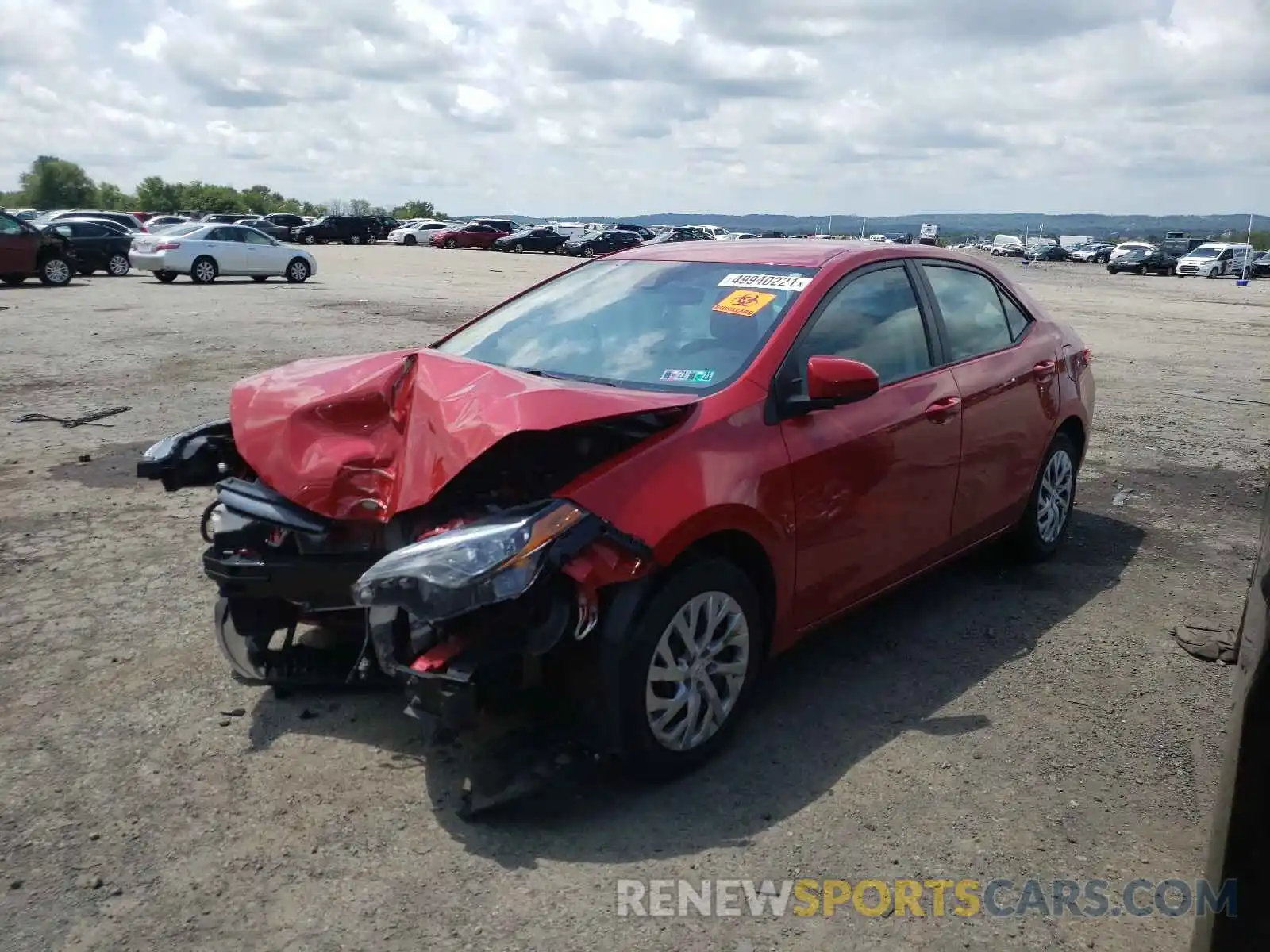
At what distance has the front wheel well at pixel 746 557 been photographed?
3.70 metres

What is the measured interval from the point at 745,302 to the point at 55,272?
24.4 meters

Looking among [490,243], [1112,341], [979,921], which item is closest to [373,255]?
[490,243]

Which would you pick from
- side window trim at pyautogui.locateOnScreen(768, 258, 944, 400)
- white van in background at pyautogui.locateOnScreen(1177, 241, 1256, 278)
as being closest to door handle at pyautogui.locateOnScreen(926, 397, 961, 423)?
side window trim at pyautogui.locateOnScreen(768, 258, 944, 400)

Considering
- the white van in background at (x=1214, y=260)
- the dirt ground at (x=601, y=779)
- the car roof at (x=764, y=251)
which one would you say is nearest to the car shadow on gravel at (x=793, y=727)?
the dirt ground at (x=601, y=779)

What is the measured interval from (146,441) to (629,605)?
6311mm

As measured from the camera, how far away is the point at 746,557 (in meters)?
3.89

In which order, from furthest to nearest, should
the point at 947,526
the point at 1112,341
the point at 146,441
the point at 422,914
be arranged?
1. the point at 1112,341
2. the point at 146,441
3. the point at 947,526
4. the point at 422,914

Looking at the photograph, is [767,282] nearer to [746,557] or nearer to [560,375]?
[560,375]

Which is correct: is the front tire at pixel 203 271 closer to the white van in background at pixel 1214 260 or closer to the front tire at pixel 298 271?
the front tire at pixel 298 271

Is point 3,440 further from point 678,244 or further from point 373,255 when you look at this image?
point 373,255

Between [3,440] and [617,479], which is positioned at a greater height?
[617,479]

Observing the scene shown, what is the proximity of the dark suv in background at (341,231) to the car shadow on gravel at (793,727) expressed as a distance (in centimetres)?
5552

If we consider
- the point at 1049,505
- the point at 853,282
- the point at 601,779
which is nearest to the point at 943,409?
the point at 853,282

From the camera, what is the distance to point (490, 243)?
5819cm
